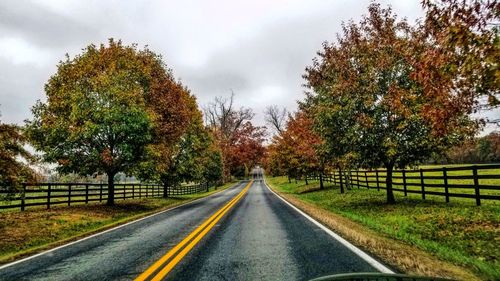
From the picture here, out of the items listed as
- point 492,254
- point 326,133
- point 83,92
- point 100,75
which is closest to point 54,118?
point 83,92

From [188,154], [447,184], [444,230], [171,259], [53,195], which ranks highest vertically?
[188,154]

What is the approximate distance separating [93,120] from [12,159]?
7.38 metres

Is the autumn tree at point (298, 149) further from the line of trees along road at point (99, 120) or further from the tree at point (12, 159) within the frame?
the tree at point (12, 159)

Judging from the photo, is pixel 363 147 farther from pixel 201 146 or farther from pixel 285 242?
pixel 201 146

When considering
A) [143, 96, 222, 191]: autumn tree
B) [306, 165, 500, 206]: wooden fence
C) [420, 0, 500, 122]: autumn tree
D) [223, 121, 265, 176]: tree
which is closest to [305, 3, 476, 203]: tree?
[306, 165, 500, 206]: wooden fence

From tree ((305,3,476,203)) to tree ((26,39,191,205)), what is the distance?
9.43m

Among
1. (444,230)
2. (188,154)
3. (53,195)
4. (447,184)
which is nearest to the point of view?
(444,230)

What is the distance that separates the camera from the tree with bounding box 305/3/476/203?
43.5 ft

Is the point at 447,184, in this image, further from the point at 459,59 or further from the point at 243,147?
the point at 243,147

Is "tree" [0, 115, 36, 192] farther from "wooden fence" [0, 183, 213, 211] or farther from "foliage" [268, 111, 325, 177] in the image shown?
"foliage" [268, 111, 325, 177]

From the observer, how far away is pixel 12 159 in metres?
10.4

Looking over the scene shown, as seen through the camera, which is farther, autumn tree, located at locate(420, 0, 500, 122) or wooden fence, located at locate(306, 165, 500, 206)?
wooden fence, located at locate(306, 165, 500, 206)

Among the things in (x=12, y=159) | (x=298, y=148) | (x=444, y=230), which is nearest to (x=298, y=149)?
(x=298, y=148)

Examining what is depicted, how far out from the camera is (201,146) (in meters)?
32.8
